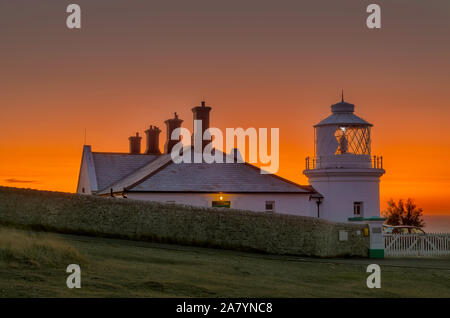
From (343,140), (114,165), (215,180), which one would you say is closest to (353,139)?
(343,140)

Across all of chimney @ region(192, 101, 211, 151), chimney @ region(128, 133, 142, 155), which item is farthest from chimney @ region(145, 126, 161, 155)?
chimney @ region(192, 101, 211, 151)

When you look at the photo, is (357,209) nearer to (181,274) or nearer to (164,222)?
(164,222)

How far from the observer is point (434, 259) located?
96.8 feet

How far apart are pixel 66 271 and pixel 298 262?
10.1 metres

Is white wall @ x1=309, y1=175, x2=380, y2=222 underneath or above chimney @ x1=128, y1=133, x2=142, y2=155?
underneath

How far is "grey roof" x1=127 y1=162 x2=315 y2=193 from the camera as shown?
37.4 m

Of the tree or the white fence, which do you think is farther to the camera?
the tree

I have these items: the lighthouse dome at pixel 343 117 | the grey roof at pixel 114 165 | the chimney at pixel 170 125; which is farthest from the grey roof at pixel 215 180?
the chimney at pixel 170 125

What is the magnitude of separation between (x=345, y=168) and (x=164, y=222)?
13.8m

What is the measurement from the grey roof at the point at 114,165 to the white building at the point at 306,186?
462 centimetres

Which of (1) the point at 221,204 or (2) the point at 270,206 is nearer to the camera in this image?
(1) the point at 221,204

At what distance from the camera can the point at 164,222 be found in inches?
1069

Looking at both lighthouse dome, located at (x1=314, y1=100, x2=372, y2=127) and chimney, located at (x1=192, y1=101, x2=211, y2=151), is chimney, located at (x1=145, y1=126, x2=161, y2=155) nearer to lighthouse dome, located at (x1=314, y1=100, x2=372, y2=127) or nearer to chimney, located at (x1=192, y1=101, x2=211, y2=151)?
chimney, located at (x1=192, y1=101, x2=211, y2=151)
